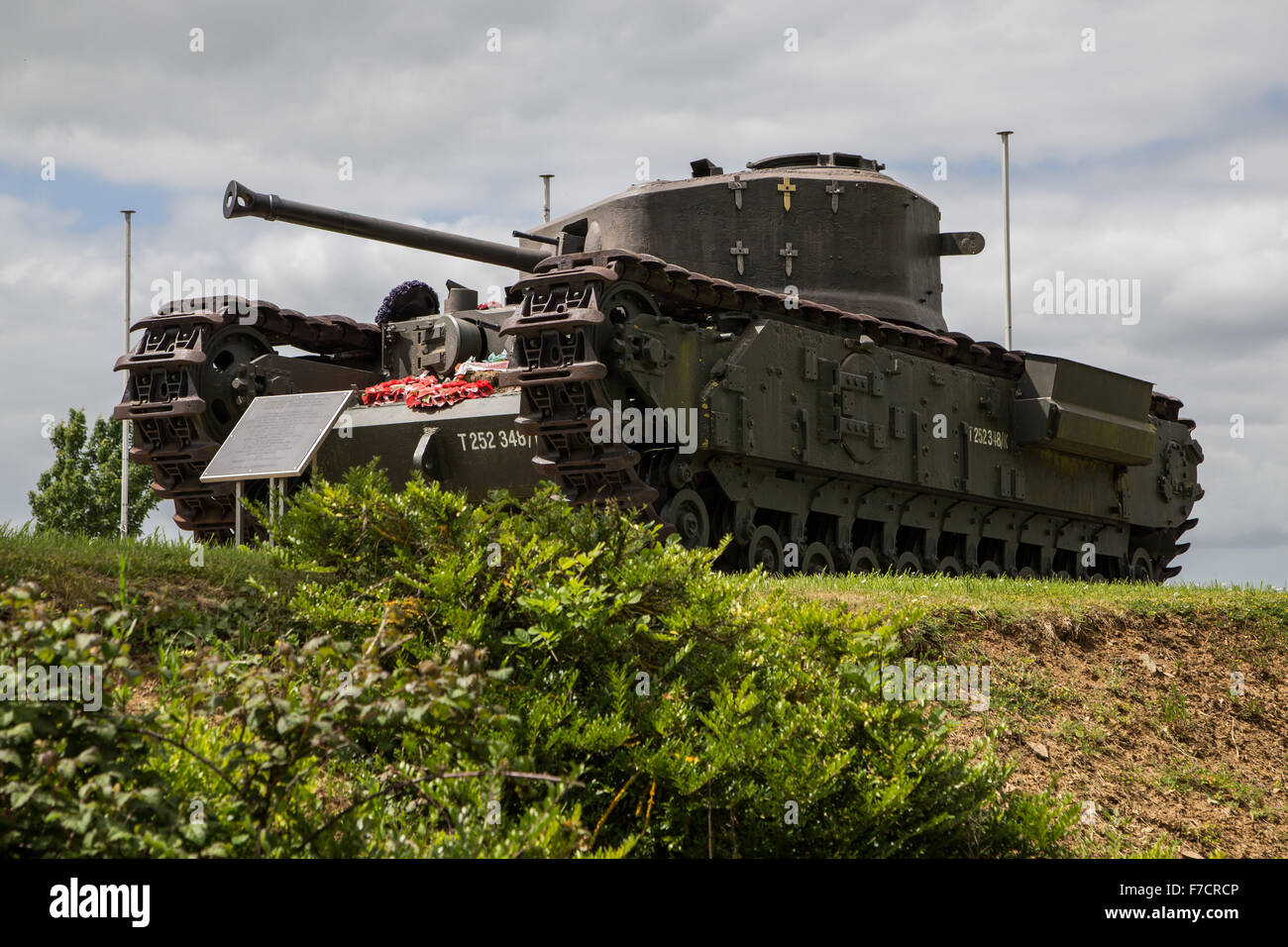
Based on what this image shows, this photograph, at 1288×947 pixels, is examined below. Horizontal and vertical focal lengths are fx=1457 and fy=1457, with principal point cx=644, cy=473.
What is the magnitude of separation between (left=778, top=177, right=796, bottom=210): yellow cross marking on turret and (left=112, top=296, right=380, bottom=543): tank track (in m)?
5.77

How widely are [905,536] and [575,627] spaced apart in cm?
1186

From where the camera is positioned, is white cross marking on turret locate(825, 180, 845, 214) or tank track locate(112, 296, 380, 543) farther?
white cross marking on turret locate(825, 180, 845, 214)

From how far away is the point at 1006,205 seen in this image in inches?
1046

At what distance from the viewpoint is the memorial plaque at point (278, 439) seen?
36.0 feet

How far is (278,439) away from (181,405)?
257cm

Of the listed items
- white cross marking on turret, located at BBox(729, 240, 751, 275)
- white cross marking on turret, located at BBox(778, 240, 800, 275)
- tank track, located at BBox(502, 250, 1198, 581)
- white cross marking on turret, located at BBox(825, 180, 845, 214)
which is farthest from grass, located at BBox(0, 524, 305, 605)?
white cross marking on turret, located at BBox(825, 180, 845, 214)

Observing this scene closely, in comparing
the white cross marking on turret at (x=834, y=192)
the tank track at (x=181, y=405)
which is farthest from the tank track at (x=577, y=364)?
the white cross marking on turret at (x=834, y=192)

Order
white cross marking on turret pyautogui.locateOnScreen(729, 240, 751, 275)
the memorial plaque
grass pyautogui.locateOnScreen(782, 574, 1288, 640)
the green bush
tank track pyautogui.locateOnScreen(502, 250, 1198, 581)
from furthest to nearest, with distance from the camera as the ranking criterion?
white cross marking on turret pyautogui.locateOnScreen(729, 240, 751, 275), tank track pyautogui.locateOnScreen(502, 250, 1198, 581), the memorial plaque, grass pyautogui.locateOnScreen(782, 574, 1288, 640), the green bush

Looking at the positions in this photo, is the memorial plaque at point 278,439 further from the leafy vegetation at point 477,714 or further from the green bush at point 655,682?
the green bush at point 655,682

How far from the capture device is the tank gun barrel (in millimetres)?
12648

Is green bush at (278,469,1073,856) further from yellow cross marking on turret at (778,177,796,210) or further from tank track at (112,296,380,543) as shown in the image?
yellow cross marking on turret at (778,177,796,210)

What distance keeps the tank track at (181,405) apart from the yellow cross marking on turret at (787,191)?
18.9 ft

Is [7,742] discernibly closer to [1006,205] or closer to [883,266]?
[883,266]
